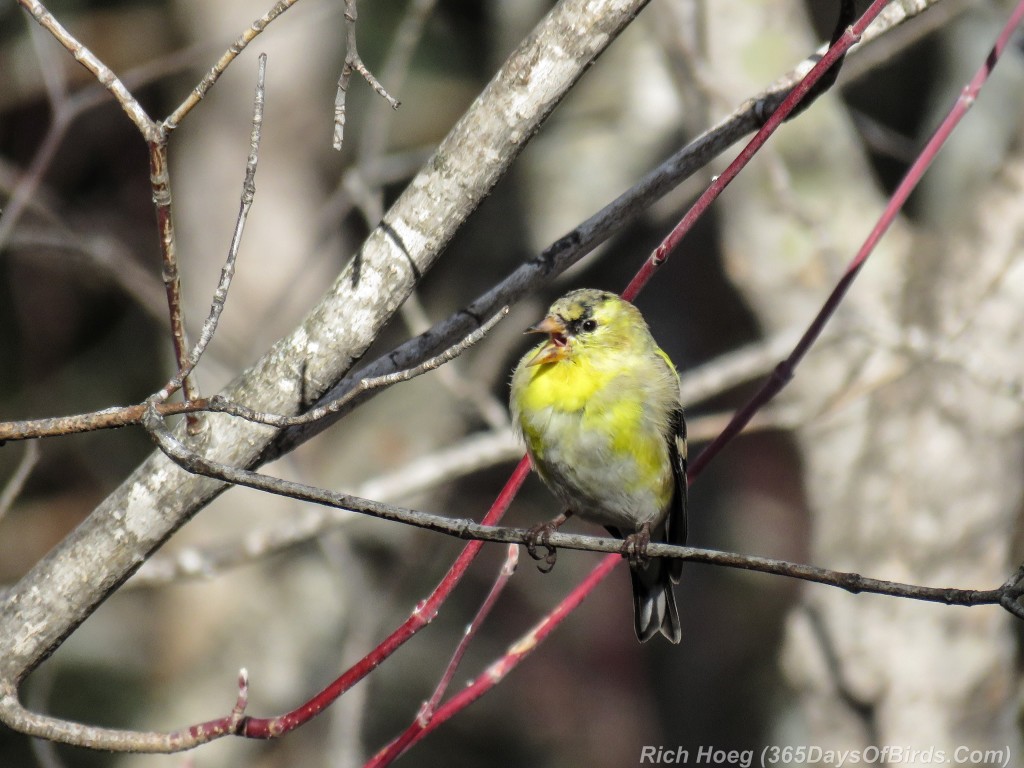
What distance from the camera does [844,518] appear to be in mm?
5094

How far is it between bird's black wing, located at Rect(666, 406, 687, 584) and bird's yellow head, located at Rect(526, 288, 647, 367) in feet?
A: 0.98

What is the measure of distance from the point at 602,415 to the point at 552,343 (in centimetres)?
32

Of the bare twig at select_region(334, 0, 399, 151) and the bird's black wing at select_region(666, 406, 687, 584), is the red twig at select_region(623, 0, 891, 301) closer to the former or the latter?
the bare twig at select_region(334, 0, 399, 151)

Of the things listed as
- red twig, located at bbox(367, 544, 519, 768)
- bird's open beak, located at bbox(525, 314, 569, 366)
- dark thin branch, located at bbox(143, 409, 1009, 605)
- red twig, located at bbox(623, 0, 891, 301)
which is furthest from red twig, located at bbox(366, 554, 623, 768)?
bird's open beak, located at bbox(525, 314, 569, 366)

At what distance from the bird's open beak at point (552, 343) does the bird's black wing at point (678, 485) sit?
15.4 inches

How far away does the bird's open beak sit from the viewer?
3039 mm

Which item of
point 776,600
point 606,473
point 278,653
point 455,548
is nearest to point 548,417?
point 606,473

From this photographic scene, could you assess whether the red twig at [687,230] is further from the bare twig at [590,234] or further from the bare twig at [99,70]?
the bare twig at [99,70]

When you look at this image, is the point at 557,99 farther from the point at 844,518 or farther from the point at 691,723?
the point at 691,723

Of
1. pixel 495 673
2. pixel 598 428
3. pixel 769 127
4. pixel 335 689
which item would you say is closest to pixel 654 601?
pixel 598 428

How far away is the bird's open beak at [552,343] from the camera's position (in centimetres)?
304

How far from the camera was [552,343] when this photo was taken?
3.12 m

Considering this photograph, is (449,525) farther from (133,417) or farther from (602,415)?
(602,415)

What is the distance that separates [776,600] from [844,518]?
10.1ft
